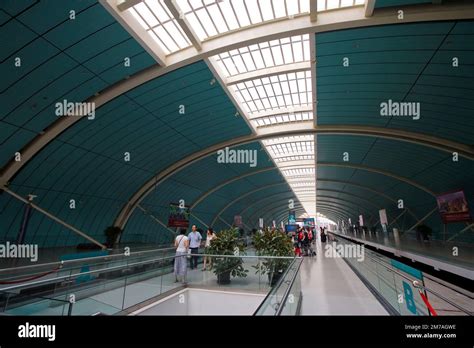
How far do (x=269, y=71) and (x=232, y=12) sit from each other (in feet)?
13.6

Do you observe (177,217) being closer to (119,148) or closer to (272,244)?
(119,148)

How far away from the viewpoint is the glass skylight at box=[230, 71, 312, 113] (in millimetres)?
15711

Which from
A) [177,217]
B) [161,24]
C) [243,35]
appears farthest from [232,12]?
[177,217]

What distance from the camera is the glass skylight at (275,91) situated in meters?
15.7

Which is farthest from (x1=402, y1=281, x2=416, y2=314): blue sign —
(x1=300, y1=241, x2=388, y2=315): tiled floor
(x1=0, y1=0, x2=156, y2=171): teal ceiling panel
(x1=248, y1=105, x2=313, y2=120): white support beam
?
(x1=248, y1=105, x2=313, y2=120): white support beam

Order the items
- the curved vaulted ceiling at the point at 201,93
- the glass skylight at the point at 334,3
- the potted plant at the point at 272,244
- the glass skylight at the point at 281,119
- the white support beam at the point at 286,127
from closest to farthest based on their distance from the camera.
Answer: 1. the curved vaulted ceiling at the point at 201,93
2. the glass skylight at the point at 334,3
3. the potted plant at the point at 272,244
4. the glass skylight at the point at 281,119
5. the white support beam at the point at 286,127

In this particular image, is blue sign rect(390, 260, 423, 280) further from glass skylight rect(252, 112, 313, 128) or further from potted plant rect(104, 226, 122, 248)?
potted plant rect(104, 226, 122, 248)

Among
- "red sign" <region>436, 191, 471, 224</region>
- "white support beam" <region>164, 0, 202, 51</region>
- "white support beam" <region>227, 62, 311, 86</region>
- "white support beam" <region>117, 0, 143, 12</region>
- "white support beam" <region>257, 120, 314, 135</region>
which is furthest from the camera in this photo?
"white support beam" <region>257, 120, 314, 135</region>

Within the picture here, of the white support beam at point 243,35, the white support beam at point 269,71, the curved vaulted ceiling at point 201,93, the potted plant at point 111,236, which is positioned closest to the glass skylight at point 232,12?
the curved vaulted ceiling at point 201,93

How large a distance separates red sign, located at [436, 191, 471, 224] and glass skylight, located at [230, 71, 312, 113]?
12.6 m

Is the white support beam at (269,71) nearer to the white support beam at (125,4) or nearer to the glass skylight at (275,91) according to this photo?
the glass skylight at (275,91)

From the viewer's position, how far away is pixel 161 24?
1062cm

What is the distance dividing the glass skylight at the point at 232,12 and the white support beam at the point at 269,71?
3.27m

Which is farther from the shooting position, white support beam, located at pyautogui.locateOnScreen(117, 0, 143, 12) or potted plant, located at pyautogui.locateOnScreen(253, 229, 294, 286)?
potted plant, located at pyautogui.locateOnScreen(253, 229, 294, 286)
